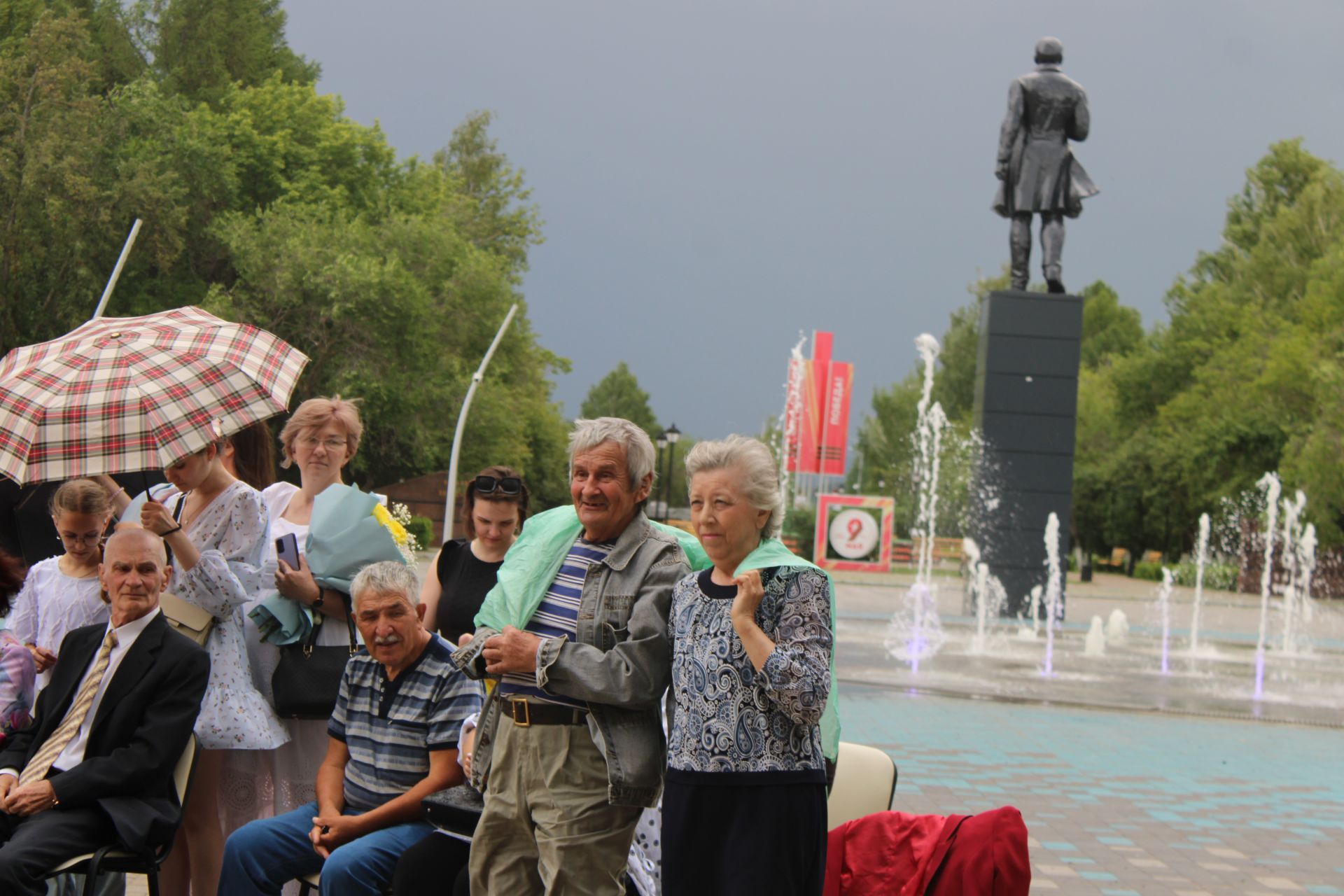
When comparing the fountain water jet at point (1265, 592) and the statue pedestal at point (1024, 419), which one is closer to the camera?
the fountain water jet at point (1265, 592)

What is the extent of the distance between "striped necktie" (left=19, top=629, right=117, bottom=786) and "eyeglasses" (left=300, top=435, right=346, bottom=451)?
1.07 metres

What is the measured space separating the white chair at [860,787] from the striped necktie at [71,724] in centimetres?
238

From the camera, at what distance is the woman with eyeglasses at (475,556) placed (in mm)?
5074

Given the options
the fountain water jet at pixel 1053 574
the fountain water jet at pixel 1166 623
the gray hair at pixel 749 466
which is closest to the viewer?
the gray hair at pixel 749 466

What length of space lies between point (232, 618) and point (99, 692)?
544mm

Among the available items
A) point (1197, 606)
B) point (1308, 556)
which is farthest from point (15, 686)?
point (1308, 556)

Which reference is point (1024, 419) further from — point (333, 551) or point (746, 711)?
point (746, 711)

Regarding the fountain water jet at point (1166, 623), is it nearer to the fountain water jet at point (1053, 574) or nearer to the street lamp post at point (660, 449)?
the fountain water jet at point (1053, 574)

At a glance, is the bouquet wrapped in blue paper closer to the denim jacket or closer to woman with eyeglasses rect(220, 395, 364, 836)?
woman with eyeglasses rect(220, 395, 364, 836)

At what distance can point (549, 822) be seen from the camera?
362 centimetres

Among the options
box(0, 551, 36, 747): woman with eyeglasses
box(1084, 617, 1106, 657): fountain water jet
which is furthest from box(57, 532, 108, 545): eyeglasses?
box(1084, 617, 1106, 657): fountain water jet

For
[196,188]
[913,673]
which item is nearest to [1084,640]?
[913,673]

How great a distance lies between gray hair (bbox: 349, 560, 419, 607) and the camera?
4395 mm

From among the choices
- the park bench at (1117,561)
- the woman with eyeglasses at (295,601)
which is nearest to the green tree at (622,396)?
the park bench at (1117,561)
